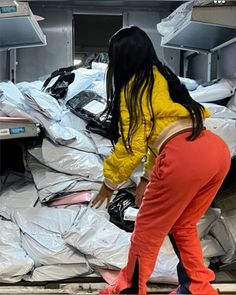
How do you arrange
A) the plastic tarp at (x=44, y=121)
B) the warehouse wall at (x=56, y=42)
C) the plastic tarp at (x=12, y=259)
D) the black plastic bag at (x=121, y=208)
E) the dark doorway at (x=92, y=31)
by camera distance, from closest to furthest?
1. the plastic tarp at (x=12, y=259)
2. the black plastic bag at (x=121, y=208)
3. the plastic tarp at (x=44, y=121)
4. the warehouse wall at (x=56, y=42)
5. the dark doorway at (x=92, y=31)

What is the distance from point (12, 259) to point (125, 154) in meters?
0.75

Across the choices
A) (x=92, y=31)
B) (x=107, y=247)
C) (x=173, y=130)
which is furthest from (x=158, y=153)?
(x=92, y=31)

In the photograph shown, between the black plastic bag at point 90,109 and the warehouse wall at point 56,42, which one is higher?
the warehouse wall at point 56,42

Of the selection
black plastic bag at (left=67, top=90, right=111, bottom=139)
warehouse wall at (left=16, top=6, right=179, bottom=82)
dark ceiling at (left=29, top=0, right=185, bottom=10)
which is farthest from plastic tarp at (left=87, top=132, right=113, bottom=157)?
dark ceiling at (left=29, top=0, right=185, bottom=10)

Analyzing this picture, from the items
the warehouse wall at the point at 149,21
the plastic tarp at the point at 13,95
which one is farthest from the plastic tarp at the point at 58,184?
the warehouse wall at the point at 149,21

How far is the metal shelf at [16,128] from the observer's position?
204 centimetres

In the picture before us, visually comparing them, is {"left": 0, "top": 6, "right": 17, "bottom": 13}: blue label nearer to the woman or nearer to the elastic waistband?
the woman

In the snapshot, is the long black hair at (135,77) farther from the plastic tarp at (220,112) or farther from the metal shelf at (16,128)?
the metal shelf at (16,128)

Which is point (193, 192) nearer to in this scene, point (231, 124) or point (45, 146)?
point (231, 124)

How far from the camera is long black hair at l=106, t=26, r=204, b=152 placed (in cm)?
137

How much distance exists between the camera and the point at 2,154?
2.71 meters

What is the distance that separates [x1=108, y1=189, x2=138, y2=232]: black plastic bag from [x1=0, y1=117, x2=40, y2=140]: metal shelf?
20.5 inches

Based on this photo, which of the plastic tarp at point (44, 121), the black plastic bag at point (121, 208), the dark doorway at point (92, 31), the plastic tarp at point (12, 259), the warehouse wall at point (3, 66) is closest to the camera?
the plastic tarp at point (12, 259)

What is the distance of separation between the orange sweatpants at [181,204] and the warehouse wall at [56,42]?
2.00 m
